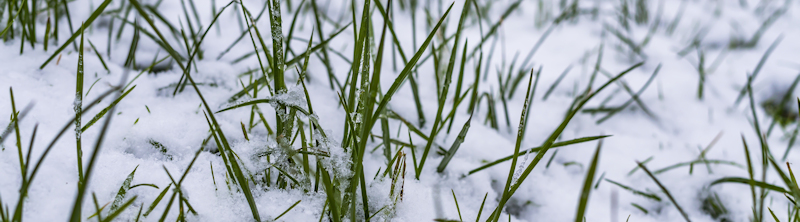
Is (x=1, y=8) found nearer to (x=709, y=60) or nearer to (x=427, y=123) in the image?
(x=427, y=123)

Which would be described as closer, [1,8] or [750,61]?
[1,8]


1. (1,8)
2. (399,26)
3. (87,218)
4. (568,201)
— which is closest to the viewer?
(87,218)

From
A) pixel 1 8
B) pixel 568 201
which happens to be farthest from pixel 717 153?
pixel 1 8

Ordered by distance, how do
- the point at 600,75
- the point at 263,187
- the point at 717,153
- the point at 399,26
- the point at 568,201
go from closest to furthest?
the point at 263,187 → the point at 568,201 → the point at 717,153 → the point at 600,75 → the point at 399,26

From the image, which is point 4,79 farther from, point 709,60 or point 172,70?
point 709,60

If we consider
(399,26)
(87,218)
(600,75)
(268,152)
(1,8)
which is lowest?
(87,218)

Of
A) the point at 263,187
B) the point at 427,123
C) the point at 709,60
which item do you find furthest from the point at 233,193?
the point at 709,60

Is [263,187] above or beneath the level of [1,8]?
beneath
